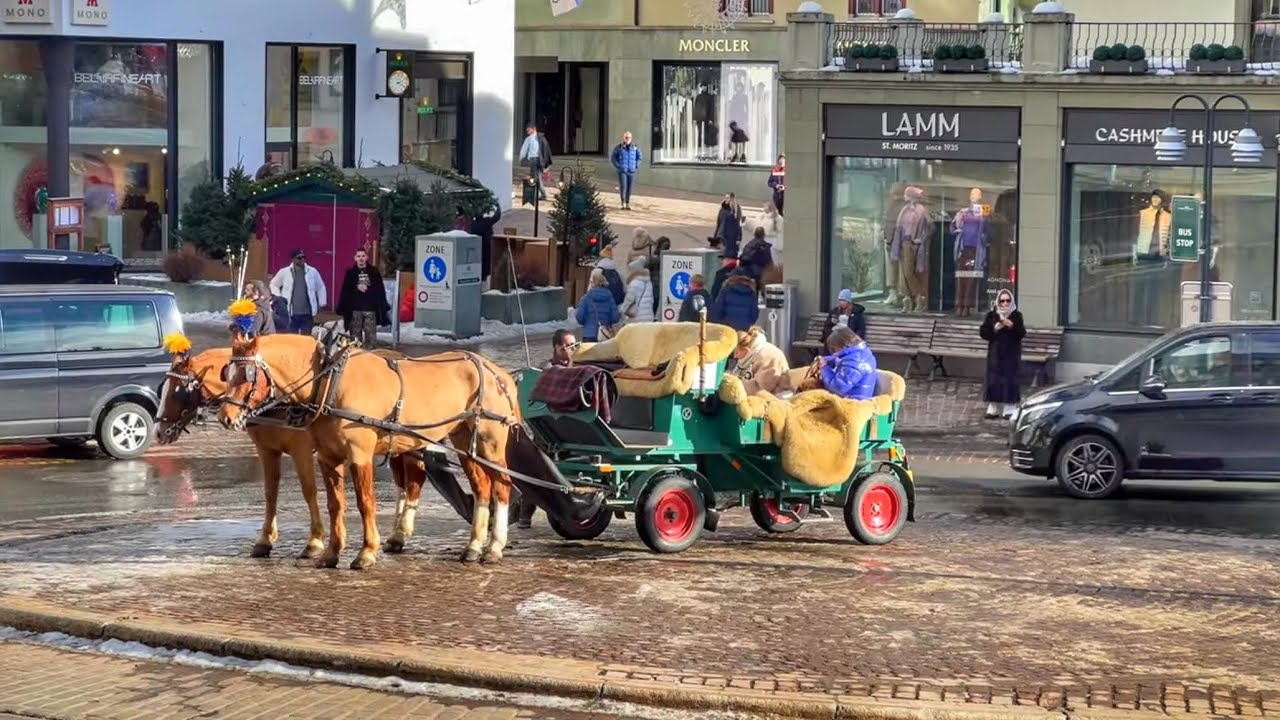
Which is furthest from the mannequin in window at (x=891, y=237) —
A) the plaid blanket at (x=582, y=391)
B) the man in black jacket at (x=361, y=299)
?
the plaid blanket at (x=582, y=391)

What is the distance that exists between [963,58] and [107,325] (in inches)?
494

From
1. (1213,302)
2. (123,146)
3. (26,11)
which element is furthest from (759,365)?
(123,146)

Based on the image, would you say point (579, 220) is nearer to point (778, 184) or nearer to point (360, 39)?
point (360, 39)

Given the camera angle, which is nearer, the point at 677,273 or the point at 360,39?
the point at 677,273

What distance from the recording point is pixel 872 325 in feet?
97.5

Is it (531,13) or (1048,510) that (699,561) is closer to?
(1048,510)

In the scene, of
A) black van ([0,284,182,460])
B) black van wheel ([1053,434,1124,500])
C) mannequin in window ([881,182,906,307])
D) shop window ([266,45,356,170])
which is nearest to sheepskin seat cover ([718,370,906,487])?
black van wheel ([1053,434,1124,500])

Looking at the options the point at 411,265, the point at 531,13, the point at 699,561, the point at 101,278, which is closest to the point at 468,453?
the point at 699,561

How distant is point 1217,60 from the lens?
90.4 ft

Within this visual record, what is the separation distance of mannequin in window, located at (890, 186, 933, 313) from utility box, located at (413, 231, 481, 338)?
6.47m

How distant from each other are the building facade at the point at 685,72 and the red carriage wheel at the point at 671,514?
35.8 m

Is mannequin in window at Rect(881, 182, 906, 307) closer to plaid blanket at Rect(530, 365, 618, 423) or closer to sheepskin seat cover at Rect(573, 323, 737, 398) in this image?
sheepskin seat cover at Rect(573, 323, 737, 398)

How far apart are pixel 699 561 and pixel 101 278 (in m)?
13.3

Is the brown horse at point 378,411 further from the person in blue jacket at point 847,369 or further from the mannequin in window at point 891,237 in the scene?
the mannequin in window at point 891,237
